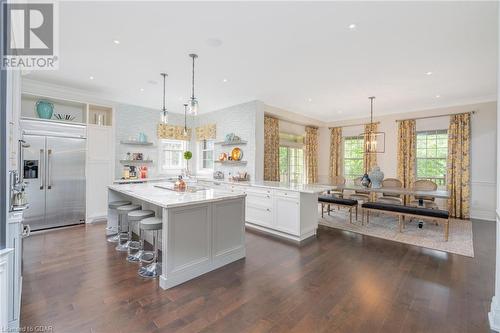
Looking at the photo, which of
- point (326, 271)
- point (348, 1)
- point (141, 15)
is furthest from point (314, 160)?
point (141, 15)

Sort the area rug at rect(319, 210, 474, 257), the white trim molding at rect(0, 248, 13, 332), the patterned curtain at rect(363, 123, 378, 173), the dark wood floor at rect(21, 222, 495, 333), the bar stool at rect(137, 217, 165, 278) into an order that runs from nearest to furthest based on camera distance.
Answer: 1. the white trim molding at rect(0, 248, 13, 332)
2. the dark wood floor at rect(21, 222, 495, 333)
3. the bar stool at rect(137, 217, 165, 278)
4. the area rug at rect(319, 210, 474, 257)
5. the patterned curtain at rect(363, 123, 378, 173)

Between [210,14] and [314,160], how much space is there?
6.39 metres

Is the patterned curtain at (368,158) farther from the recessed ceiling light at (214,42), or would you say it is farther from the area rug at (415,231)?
the recessed ceiling light at (214,42)

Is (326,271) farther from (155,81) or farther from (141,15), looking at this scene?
(155,81)

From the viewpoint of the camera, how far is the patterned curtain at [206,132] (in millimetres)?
6766

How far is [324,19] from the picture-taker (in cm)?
254

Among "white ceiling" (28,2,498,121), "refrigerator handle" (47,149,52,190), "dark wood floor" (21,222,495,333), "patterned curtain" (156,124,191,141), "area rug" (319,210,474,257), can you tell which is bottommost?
"dark wood floor" (21,222,495,333)

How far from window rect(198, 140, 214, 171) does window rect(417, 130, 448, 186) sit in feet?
19.8

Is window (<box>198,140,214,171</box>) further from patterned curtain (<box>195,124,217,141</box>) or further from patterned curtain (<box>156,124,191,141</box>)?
patterned curtain (<box>156,124,191,141</box>)

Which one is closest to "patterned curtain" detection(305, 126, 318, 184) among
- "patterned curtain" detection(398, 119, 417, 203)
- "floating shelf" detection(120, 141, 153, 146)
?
"patterned curtain" detection(398, 119, 417, 203)

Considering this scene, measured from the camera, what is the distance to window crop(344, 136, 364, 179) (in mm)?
7560

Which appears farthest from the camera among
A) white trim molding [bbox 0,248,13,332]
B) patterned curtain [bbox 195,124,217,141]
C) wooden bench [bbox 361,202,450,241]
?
patterned curtain [bbox 195,124,217,141]

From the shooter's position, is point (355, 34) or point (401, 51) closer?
point (355, 34)

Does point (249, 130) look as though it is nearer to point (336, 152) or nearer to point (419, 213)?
point (336, 152)
